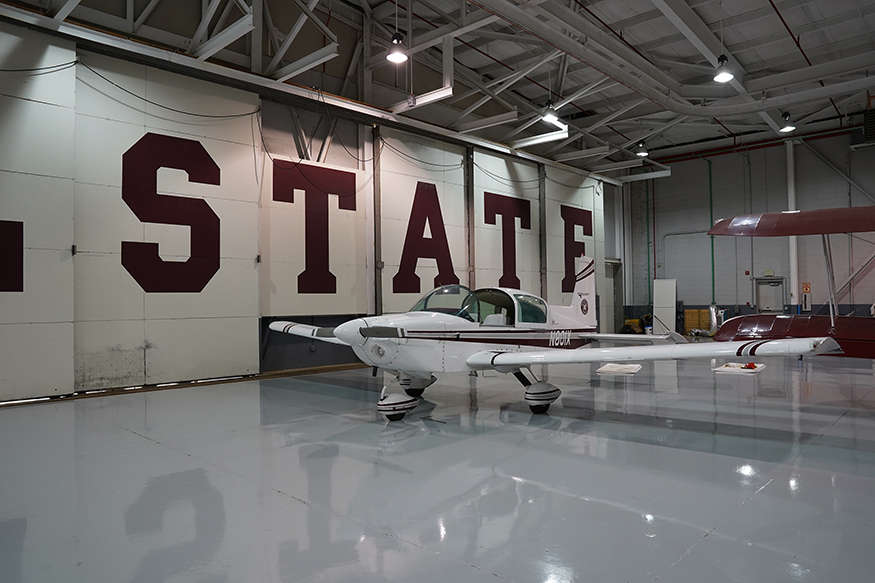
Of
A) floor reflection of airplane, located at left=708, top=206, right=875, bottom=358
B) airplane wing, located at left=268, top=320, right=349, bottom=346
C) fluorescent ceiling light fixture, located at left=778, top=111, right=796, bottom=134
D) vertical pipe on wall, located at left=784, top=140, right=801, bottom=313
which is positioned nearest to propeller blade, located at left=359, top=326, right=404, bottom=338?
airplane wing, located at left=268, top=320, right=349, bottom=346

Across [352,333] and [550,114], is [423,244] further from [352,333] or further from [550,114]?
[352,333]

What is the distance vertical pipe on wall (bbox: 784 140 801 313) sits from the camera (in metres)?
16.0

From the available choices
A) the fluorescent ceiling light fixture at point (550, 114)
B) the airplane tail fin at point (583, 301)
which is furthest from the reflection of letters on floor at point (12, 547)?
the fluorescent ceiling light fixture at point (550, 114)

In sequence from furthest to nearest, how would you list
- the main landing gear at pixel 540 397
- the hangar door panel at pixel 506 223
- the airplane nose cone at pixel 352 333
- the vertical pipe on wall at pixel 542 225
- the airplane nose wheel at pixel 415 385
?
the vertical pipe on wall at pixel 542 225 → the hangar door panel at pixel 506 223 → the airplane nose wheel at pixel 415 385 → the main landing gear at pixel 540 397 → the airplane nose cone at pixel 352 333

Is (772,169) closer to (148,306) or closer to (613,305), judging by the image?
(613,305)

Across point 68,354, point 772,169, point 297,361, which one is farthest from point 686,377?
point 772,169

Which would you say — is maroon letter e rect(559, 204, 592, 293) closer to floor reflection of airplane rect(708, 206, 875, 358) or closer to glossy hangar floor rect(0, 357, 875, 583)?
floor reflection of airplane rect(708, 206, 875, 358)

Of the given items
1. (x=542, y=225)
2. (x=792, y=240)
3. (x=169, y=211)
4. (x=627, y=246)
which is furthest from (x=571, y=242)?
(x=169, y=211)

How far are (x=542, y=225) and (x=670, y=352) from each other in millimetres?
10781

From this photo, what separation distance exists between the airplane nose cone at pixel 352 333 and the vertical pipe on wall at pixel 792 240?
15.4 m

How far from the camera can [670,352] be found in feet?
15.5

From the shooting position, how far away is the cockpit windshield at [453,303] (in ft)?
20.0

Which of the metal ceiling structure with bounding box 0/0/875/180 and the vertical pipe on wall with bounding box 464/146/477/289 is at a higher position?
the metal ceiling structure with bounding box 0/0/875/180

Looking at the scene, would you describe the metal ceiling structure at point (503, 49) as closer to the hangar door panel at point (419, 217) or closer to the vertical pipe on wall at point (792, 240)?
the hangar door panel at point (419, 217)
